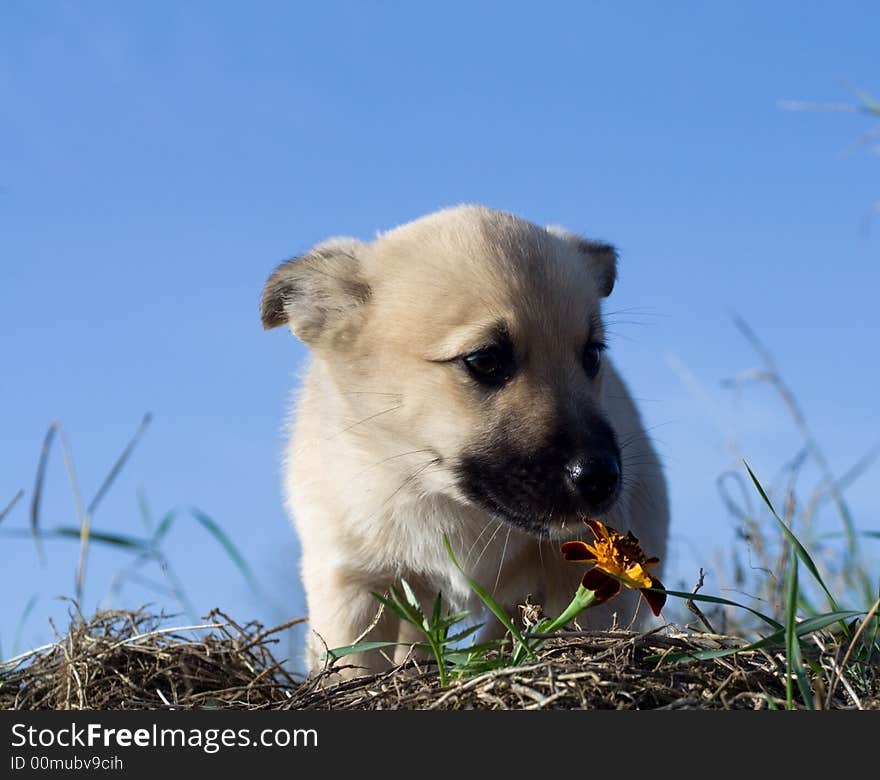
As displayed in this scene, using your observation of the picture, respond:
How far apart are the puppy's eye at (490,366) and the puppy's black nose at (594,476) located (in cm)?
44

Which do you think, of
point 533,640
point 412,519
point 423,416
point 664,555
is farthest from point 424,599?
point 533,640

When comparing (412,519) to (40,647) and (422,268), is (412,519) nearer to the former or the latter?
(422,268)

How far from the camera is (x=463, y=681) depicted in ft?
7.72

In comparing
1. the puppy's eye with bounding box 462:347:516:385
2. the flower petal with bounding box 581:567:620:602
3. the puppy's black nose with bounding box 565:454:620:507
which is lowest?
the flower petal with bounding box 581:567:620:602

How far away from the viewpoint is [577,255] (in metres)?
4.24

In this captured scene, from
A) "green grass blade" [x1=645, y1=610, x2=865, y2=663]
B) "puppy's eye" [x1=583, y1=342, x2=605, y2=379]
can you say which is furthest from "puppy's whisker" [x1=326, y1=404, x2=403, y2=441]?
"green grass blade" [x1=645, y1=610, x2=865, y2=663]

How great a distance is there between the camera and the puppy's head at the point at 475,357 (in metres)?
3.45

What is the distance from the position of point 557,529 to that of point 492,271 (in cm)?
95

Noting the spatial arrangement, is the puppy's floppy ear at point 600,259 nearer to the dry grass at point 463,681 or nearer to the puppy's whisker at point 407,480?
the puppy's whisker at point 407,480

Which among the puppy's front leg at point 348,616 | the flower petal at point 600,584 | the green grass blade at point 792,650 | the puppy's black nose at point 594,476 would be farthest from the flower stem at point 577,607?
the puppy's front leg at point 348,616

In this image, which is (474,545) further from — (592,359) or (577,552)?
(577,552)

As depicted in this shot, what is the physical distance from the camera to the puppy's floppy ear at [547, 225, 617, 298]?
438 cm

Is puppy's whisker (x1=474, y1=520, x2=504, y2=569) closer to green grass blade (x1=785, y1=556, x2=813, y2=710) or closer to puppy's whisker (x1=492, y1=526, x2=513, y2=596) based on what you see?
puppy's whisker (x1=492, y1=526, x2=513, y2=596)

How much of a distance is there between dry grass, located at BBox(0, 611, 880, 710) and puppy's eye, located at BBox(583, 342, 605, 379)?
1.29 metres
